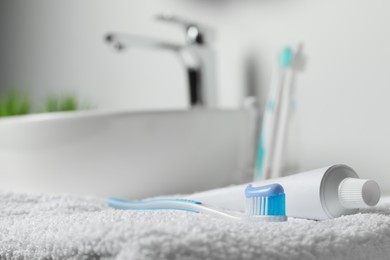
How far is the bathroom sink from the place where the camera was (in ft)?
2.11

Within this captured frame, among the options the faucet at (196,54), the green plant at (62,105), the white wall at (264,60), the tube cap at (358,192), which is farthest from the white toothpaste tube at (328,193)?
the green plant at (62,105)

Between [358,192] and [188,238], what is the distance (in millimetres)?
127

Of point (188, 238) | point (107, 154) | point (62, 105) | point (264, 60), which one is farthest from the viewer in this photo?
point (62, 105)

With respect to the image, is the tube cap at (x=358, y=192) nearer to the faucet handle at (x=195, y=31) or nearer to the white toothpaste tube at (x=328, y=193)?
the white toothpaste tube at (x=328, y=193)

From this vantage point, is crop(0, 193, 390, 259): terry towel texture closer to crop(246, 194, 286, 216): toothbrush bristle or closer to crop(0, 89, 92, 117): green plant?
crop(246, 194, 286, 216): toothbrush bristle

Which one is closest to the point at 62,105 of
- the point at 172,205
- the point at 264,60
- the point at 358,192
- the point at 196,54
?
the point at 196,54

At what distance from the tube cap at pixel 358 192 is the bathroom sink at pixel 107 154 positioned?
1.11 feet

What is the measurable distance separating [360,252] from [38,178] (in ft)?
1.43

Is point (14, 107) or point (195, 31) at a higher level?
point (195, 31)

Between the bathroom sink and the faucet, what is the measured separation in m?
0.15

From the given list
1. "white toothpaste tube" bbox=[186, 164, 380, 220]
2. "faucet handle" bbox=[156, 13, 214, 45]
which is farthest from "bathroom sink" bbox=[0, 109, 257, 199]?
"white toothpaste tube" bbox=[186, 164, 380, 220]

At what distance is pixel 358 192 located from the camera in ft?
1.12

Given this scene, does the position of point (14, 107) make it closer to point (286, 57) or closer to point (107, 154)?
point (107, 154)

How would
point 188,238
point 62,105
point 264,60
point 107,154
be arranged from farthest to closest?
point 62,105, point 264,60, point 107,154, point 188,238
